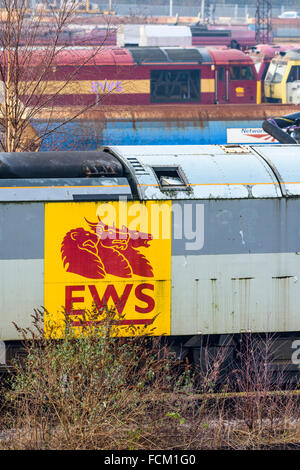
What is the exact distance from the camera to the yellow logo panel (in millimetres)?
8914

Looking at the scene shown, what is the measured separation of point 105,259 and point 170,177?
4.54ft

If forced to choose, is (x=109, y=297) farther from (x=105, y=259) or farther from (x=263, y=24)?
(x=263, y=24)

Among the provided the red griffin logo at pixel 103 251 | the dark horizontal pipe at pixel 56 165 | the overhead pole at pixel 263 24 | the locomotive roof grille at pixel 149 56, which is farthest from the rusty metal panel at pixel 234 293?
the overhead pole at pixel 263 24

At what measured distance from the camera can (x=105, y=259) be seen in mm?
9008

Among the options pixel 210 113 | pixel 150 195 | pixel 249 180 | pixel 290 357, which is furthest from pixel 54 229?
pixel 210 113

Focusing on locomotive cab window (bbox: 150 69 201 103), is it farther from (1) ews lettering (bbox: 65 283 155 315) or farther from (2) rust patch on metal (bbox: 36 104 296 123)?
(1) ews lettering (bbox: 65 283 155 315)

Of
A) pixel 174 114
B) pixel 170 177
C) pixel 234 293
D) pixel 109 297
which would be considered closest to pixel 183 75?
pixel 174 114

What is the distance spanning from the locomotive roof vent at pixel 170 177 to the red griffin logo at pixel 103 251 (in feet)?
2.27

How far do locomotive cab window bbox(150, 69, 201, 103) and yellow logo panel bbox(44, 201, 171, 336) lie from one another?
32459 mm

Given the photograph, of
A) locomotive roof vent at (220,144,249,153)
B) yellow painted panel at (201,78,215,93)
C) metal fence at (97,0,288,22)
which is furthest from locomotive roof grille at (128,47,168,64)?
metal fence at (97,0,288,22)

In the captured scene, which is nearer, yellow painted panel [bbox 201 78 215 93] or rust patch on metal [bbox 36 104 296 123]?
rust patch on metal [bbox 36 104 296 123]

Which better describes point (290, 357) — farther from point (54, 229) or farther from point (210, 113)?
point (210, 113)

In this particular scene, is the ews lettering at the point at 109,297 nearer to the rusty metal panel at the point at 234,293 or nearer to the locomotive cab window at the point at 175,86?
the rusty metal panel at the point at 234,293
